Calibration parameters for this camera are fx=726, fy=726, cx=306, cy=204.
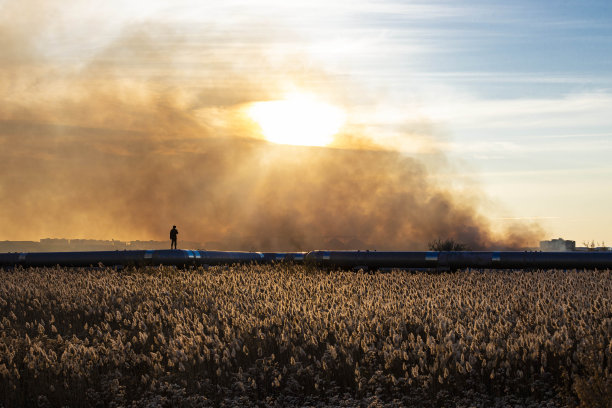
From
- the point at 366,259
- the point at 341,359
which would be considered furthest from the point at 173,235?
the point at 341,359

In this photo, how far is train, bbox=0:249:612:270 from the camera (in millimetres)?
28453

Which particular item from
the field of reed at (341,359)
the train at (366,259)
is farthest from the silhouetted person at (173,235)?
the field of reed at (341,359)

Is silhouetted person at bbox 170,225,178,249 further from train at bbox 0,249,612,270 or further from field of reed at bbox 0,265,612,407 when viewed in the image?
field of reed at bbox 0,265,612,407

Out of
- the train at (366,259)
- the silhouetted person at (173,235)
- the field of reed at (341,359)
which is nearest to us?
the field of reed at (341,359)

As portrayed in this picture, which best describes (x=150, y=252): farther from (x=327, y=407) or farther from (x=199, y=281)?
(x=327, y=407)

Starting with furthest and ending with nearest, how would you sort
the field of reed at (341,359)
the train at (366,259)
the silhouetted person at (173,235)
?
1. the silhouetted person at (173,235)
2. the train at (366,259)
3. the field of reed at (341,359)

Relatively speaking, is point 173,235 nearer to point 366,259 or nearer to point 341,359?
point 366,259

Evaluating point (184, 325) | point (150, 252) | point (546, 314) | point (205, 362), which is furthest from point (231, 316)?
point (150, 252)

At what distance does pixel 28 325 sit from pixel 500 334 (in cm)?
931

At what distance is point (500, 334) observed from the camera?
1059 cm

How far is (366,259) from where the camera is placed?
30.8 m

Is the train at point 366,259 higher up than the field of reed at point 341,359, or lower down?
higher up

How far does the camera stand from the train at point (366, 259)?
93.4 feet

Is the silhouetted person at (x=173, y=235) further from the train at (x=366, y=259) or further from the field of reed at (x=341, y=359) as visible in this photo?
the field of reed at (x=341, y=359)
